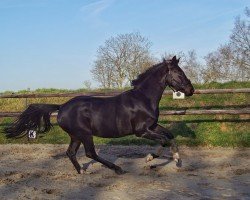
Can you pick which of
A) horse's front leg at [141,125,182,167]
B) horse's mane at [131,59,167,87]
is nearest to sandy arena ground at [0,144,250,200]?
horse's front leg at [141,125,182,167]

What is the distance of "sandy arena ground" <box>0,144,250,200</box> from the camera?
19.0ft

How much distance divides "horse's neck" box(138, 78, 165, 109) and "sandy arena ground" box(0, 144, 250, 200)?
125cm

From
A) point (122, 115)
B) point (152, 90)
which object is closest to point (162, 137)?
point (122, 115)

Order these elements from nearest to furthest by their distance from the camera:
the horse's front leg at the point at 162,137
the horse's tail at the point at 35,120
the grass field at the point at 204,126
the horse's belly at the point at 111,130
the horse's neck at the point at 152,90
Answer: the horse's front leg at the point at 162,137 → the horse's belly at the point at 111,130 → the horse's neck at the point at 152,90 → the horse's tail at the point at 35,120 → the grass field at the point at 204,126

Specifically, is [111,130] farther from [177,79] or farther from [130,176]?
[177,79]

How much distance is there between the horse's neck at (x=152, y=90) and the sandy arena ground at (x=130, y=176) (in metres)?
1.25

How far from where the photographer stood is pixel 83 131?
735 centimetres

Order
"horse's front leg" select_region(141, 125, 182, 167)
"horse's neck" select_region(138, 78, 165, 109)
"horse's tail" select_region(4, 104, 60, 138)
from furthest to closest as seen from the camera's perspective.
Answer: "horse's tail" select_region(4, 104, 60, 138)
"horse's neck" select_region(138, 78, 165, 109)
"horse's front leg" select_region(141, 125, 182, 167)

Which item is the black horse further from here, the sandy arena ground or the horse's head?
the sandy arena ground

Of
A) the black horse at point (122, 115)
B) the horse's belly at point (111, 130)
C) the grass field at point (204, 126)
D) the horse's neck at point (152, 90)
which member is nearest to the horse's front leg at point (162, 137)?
the black horse at point (122, 115)

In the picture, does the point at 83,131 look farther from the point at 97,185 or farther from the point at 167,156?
the point at 167,156

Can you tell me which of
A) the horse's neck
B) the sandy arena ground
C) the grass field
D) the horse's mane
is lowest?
the sandy arena ground

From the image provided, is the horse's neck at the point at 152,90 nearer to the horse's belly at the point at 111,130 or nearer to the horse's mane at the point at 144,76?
the horse's mane at the point at 144,76

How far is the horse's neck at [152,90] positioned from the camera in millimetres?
7551
